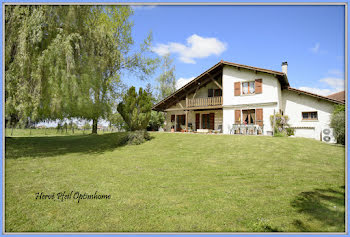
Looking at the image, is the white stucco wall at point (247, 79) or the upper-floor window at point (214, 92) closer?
the white stucco wall at point (247, 79)

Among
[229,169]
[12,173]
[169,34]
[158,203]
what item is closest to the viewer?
[158,203]

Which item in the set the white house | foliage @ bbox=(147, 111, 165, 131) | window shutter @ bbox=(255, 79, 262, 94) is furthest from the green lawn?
foliage @ bbox=(147, 111, 165, 131)

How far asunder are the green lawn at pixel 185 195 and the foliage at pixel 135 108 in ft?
18.0

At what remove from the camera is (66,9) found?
8445 millimetres

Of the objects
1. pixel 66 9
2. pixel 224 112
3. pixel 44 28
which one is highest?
pixel 66 9

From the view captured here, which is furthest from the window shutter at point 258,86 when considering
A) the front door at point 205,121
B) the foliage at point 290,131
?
the front door at point 205,121

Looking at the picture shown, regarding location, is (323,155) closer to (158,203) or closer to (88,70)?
(158,203)

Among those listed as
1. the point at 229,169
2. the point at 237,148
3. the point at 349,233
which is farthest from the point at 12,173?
the point at 237,148

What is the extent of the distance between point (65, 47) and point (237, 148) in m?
9.16

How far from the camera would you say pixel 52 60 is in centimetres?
835

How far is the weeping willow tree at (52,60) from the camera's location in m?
7.35

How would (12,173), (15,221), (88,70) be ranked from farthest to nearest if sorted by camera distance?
(88,70)
(12,173)
(15,221)

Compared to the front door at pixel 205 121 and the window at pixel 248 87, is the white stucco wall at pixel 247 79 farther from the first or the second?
the front door at pixel 205 121

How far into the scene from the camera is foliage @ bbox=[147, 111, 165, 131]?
23266 mm
